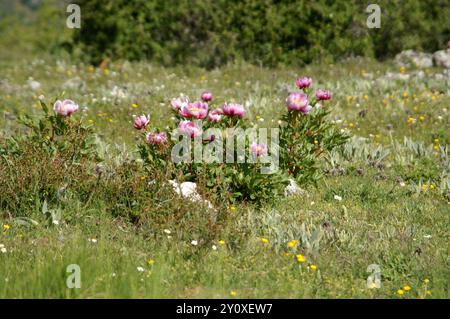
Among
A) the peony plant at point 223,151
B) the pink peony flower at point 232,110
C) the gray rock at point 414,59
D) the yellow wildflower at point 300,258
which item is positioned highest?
the gray rock at point 414,59

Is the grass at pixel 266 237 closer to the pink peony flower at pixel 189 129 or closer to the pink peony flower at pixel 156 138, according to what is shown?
the pink peony flower at pixel 156 138

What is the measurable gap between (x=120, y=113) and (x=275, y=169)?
152 inches

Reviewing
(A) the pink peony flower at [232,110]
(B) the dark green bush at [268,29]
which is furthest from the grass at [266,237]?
(B) the dark green bush at [268,29]

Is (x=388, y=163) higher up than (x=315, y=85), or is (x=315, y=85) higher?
(x=315, y=85)

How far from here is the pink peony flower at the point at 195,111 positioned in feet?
18.8

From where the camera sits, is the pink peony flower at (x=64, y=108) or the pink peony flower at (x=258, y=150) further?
the pink peony flower at (x=64, y=108)

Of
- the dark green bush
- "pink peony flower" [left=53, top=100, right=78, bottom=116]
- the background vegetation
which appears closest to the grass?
the background vegetation

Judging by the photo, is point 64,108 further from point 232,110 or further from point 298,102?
point 298,102

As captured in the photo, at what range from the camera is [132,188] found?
18.8 feet

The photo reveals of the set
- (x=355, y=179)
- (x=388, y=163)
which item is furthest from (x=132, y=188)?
(x=388, y=163)

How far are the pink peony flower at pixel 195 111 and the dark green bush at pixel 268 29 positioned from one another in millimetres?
7170

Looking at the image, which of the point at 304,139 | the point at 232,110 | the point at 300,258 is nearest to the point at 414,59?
the point at 304,139

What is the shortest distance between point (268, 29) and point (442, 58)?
320cm
